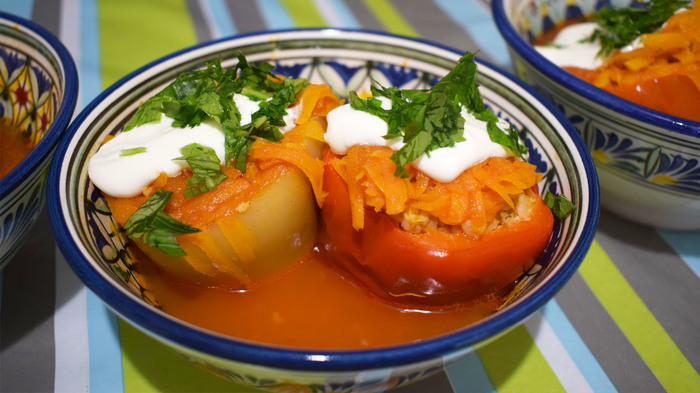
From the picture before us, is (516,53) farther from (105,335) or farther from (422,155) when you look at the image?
(105,335)

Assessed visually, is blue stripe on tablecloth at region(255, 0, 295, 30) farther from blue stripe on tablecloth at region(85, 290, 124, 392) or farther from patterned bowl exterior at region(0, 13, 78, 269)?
blue stripe on tablecloth at region(85, 290, 124, 392)

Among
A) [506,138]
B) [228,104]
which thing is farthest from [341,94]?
[506,138]

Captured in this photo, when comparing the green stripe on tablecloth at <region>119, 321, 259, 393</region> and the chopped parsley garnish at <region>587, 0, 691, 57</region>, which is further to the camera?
the chopped parsley garnish at <region>587, 0, 691, 57</region>

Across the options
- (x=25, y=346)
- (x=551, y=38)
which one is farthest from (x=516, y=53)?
(x=25, y=346)

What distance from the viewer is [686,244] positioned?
1679 millimetres

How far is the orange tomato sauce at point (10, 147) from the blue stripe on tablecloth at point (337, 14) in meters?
1.52

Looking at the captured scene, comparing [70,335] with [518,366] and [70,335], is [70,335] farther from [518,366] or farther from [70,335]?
[518,366]

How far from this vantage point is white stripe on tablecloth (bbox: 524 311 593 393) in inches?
50.9

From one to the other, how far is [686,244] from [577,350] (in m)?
0.62

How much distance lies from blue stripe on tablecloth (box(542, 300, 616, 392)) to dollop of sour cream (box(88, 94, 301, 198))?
0.98 meters

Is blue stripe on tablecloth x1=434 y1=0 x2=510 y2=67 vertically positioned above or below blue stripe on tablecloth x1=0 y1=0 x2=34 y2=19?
below

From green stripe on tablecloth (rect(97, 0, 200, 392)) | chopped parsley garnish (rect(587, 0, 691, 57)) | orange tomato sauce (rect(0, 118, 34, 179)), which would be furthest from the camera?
green stripe on tablecloth (rect(97, 0, 200, 392))

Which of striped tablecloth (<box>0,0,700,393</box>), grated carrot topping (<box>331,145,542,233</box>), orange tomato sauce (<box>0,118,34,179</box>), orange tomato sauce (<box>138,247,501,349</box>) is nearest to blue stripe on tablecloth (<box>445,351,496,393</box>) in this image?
striped tablecloth (<box>0,0,700,393</box>)

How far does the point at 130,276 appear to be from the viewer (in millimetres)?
1229
